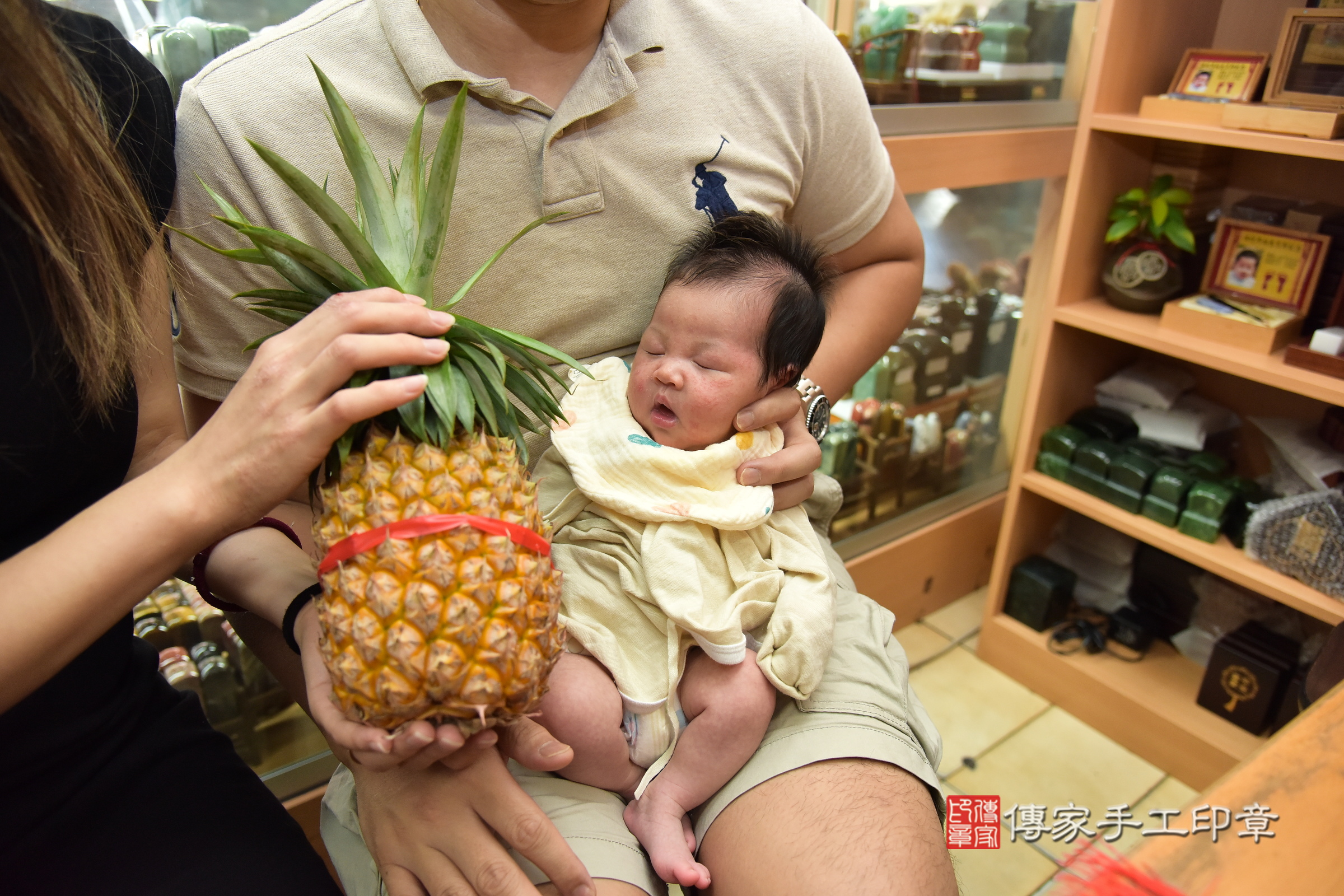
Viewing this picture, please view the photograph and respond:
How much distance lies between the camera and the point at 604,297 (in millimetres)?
1348

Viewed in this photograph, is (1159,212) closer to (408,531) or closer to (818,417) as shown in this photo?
(818,417)

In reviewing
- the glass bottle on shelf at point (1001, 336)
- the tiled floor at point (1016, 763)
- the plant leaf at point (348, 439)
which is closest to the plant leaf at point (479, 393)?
the plant leaf at point (348, 439)

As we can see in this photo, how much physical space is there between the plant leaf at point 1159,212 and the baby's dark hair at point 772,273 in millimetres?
1462

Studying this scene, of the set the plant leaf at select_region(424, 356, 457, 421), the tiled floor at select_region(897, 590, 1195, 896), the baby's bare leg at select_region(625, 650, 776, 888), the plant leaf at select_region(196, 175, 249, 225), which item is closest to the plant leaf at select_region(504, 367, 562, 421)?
the plant leaf at select_region(424, 356, 457, 421)

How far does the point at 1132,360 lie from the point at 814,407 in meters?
1.81

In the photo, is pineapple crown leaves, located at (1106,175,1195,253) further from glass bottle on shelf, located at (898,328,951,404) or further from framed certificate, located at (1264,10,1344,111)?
glass bottle on shelf, located at (898,328,951,404)

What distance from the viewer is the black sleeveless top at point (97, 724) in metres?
0.96

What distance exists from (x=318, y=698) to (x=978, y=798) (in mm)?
1885

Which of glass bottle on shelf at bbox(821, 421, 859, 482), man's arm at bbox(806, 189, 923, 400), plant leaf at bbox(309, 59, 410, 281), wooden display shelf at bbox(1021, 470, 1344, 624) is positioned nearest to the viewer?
plant leaf at bbox(309, 59, 410, 281)

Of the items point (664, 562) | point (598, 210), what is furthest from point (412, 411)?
point (598, 210)

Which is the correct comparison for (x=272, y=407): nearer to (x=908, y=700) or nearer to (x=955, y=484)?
(x=908, y=700)

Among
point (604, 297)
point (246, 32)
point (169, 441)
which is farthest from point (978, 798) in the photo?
point (246, 32)

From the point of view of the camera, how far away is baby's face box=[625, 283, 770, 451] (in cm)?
125

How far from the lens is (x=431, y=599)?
80cm
